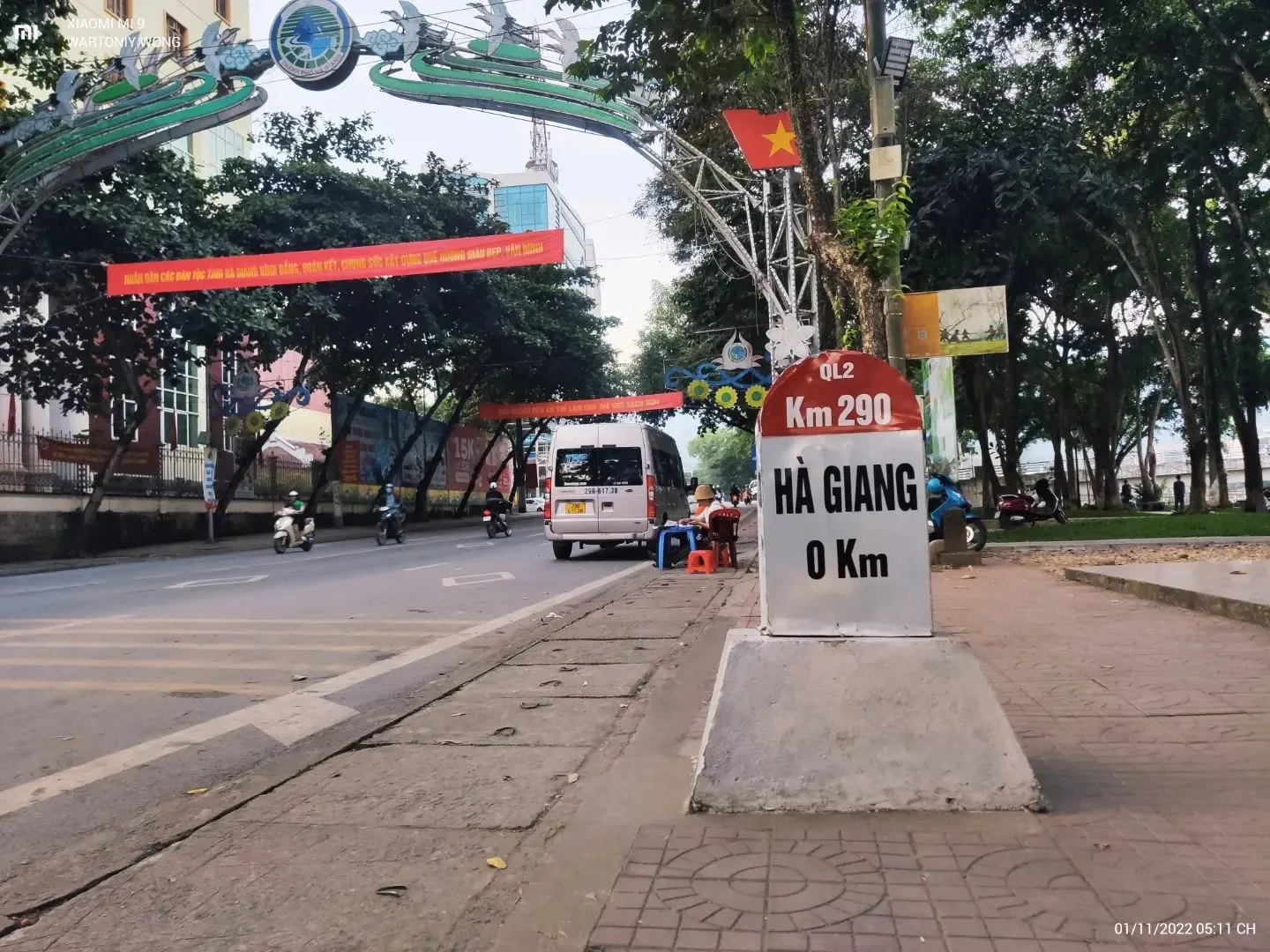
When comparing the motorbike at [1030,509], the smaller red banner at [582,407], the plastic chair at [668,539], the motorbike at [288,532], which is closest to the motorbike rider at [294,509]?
the motorbike at [288,532]

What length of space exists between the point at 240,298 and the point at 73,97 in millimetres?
5159

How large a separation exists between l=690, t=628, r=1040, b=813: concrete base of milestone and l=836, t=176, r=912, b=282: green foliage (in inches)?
126

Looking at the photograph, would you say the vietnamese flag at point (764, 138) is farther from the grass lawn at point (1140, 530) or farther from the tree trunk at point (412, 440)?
the tree trunk at point (412, 440)

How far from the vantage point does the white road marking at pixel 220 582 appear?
1309 centimetres

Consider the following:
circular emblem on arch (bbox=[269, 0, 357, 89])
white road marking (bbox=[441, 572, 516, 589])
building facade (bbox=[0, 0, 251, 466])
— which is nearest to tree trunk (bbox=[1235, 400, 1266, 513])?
white road marking (bbox=[441, 572, 516, 589])

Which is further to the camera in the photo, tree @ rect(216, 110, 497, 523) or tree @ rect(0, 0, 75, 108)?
tree @ rect(216, 110, 497, 523)

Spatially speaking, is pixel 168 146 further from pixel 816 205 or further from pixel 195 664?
pixel 816 205

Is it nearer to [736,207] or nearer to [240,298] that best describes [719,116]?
[736,207]

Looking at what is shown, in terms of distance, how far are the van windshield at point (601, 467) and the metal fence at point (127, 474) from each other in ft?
39.2

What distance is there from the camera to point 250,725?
5410mm

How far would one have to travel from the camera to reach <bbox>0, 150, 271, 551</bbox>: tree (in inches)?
762

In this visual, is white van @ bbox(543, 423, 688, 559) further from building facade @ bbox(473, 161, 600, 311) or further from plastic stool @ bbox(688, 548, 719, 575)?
building facade @ bbox(473, 161, 600, 311)

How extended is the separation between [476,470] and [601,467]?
34.0 metres
